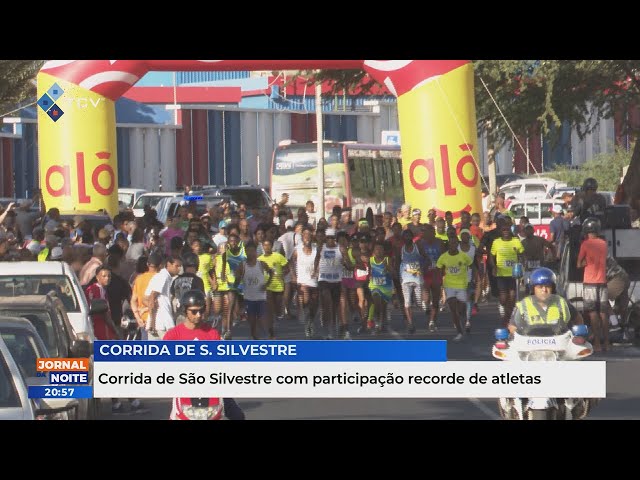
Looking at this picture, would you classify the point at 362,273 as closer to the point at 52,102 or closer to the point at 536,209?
the point at 52,102

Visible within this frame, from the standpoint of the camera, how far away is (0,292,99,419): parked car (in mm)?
12422

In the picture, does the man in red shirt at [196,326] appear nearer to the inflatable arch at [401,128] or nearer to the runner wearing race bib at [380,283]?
the runner wearing race bib at [380,283]

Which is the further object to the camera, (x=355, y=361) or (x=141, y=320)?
(x=141, y=320)

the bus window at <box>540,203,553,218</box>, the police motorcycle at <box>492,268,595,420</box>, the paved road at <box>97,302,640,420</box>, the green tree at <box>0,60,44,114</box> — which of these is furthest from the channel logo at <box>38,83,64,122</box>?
the police motorcycle at <box>492,268,595,420</box>

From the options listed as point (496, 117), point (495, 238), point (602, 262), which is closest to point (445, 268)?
point (495, 238)

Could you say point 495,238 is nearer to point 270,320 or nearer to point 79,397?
point 270,320

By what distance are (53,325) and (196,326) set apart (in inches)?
75.9

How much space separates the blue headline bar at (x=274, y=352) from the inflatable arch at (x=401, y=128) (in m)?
10.4

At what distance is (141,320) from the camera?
14.8 metres

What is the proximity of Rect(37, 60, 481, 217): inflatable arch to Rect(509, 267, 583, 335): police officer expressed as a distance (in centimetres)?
1073

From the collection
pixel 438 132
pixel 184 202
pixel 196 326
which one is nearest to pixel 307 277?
pixel 438 132

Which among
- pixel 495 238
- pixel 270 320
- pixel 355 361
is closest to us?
pixel 355 361
